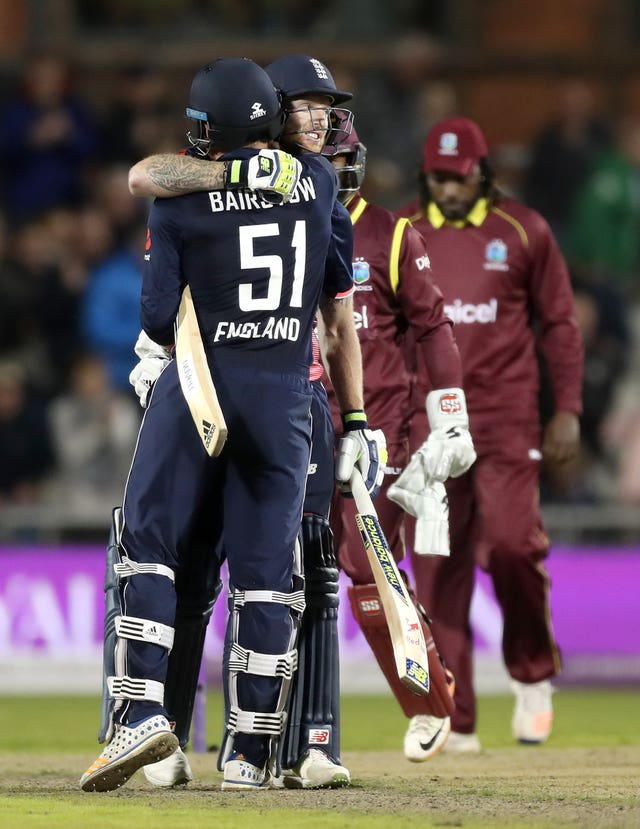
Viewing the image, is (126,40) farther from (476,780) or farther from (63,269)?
(476,780)

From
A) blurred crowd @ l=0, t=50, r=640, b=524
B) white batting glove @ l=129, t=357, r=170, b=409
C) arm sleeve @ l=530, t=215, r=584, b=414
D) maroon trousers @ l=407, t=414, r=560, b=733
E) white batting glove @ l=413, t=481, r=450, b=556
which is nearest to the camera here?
white batting glove @ l=129, t=357, r=170, b=409

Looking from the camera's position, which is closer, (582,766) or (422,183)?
(582,766)

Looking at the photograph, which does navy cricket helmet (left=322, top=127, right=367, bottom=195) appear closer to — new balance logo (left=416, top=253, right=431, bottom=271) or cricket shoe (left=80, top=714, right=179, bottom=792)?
new balance logo (left=416, top=253, right=431, bottom=271)

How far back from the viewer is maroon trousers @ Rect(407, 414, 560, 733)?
27.8 ft

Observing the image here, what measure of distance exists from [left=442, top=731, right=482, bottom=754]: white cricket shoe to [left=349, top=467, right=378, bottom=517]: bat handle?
2.15 meters

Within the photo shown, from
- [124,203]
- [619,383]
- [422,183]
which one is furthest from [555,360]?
[124,203]

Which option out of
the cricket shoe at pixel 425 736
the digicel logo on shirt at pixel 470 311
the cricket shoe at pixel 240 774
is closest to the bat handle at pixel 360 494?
the cricket shoe at pixel 240 774

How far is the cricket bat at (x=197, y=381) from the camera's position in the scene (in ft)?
18.7

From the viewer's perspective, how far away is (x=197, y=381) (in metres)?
5.75

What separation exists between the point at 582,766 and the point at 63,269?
7835 mm

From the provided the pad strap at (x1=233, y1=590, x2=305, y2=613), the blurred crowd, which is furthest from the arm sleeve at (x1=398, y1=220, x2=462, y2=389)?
the blurred crowd

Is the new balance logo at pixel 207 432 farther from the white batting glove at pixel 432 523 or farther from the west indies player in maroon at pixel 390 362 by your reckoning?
the west indies player in maroon at pixel 390 362

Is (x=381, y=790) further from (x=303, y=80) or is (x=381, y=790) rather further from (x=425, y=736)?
(x=303, y=80)

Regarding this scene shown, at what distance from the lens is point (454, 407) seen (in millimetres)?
7074
